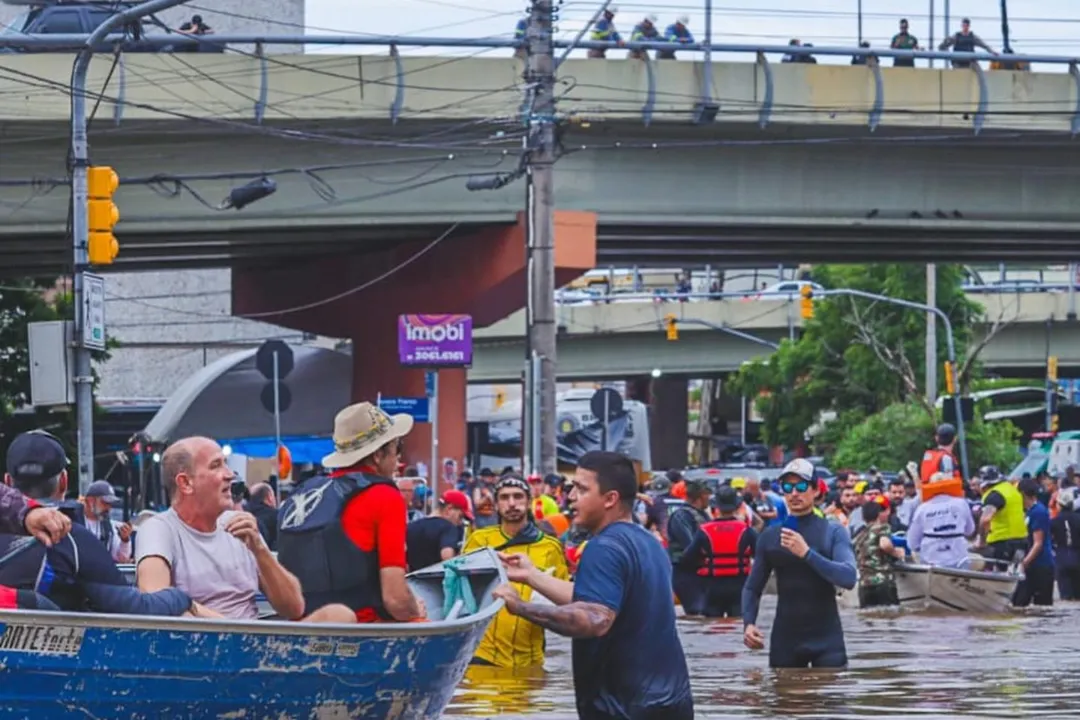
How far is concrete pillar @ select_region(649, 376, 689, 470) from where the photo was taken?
99.9m

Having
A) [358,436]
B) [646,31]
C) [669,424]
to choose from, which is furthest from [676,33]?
[669,424]

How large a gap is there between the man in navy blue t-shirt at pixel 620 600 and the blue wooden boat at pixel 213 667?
1.86 ft

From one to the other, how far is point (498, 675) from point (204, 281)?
62.8 metres

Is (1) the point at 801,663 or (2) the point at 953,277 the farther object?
(2) the point at 953,277

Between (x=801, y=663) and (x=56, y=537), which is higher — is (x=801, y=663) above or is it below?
below

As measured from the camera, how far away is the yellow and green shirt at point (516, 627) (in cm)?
1457

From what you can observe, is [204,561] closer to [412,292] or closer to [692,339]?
[412,292]

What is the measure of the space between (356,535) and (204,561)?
573mm

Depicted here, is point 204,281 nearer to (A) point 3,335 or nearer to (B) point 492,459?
(B) point 492,459

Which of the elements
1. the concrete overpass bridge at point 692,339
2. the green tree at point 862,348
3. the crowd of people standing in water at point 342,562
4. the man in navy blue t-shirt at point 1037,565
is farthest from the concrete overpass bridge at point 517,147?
the concrete overpass bridge at point 692,339

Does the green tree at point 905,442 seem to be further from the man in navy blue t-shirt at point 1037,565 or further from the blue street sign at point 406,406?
the man in navy blue t-shirt at point 1037,565

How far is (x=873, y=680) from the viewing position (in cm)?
1667

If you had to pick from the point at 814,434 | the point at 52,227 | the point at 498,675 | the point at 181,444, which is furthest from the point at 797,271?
the point at 181,444

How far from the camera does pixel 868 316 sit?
240 ft
